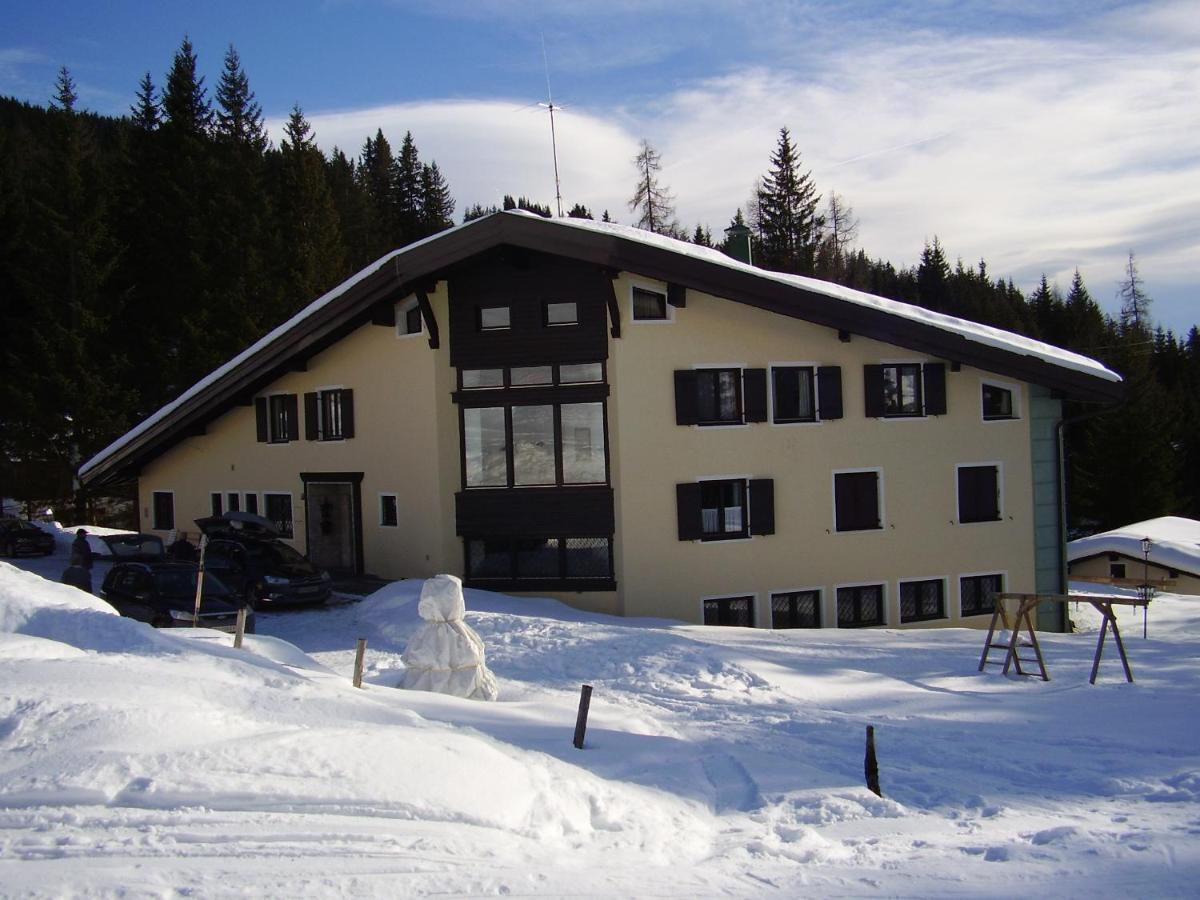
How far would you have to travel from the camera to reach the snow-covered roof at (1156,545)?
131 ft

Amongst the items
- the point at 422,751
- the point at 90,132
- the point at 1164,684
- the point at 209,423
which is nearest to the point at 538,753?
the point at 422,751

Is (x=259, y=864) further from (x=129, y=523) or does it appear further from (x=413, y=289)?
(x=129, y=523)

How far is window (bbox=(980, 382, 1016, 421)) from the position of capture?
23.1 metres

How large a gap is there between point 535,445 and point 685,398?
3.33 m

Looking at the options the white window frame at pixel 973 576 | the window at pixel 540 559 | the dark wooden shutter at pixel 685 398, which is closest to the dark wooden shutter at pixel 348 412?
the window at pixel 540 559

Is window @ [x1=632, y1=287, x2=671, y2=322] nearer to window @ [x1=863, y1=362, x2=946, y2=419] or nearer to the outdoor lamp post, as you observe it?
window @ [x1=863, y1=362, x2=946, y2=419]

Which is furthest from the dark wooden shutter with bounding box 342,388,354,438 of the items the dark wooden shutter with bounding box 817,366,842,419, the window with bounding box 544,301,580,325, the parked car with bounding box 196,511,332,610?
the dark wooden shutter with bounding box 817,366,842,419

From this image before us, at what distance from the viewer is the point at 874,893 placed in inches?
257

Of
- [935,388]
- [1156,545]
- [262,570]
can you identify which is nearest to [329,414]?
[262,570]

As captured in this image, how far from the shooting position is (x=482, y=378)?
21.7 meters

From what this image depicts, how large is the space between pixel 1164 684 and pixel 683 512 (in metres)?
9.16

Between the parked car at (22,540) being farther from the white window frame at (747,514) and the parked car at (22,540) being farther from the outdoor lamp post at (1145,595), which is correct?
the outdoor lamp post at (1145,595)

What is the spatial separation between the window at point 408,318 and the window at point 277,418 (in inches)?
193

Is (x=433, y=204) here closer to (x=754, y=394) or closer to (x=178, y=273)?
(x=178, y=273)
